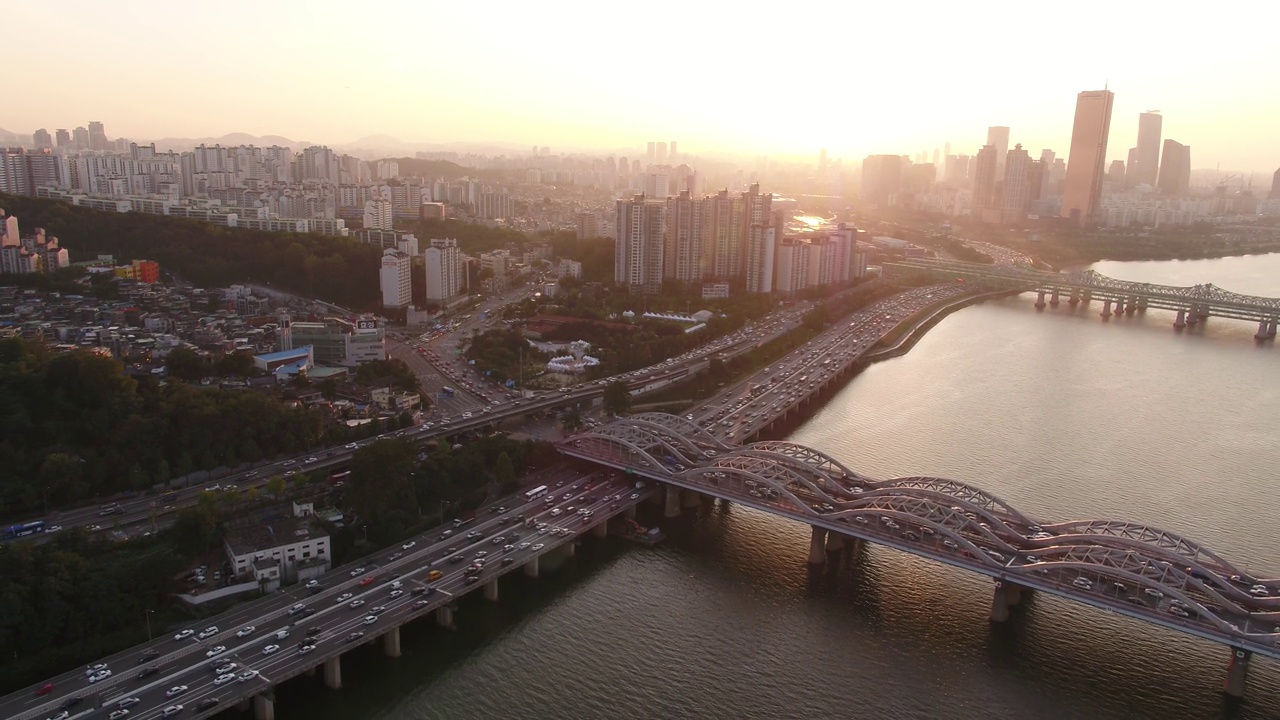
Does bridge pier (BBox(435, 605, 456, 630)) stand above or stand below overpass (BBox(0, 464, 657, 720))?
below

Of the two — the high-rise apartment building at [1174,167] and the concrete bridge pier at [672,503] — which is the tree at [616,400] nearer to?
the concrete bridge pier at [672,503]

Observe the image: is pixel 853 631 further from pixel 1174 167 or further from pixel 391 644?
pixel 1174 167

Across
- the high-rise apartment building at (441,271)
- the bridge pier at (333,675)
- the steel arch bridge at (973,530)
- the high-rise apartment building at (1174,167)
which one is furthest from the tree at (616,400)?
the high-rise apartment building at (1174,167)

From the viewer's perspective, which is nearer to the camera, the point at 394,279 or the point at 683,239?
the point at 394,279

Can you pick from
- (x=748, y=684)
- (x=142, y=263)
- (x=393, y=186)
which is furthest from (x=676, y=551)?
(x=393, y=186)

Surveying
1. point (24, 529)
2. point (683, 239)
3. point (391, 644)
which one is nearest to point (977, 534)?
point (391, 644)

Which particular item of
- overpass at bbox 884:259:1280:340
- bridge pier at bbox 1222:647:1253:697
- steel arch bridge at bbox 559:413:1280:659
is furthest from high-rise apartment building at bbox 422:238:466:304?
bridge pier at bbox 1222:647:1253:697

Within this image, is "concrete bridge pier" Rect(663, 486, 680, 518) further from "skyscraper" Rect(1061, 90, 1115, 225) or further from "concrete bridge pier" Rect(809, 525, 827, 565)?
"skyscraper" Rect(1061, 90, 1115, 225)
